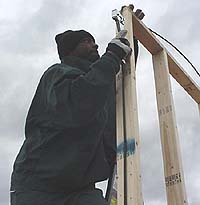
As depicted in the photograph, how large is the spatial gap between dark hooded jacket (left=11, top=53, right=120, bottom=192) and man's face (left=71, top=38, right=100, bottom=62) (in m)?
0.38

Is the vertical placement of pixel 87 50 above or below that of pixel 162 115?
above

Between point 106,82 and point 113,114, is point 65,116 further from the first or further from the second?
point 113,114

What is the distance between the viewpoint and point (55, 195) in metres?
3.31

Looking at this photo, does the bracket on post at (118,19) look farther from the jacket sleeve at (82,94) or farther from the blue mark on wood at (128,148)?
the blue mark on wood at (128,148)

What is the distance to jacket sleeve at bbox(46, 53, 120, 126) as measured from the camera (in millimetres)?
3283

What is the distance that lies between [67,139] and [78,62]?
2.38 ft

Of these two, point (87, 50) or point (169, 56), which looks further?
point (169, 56)

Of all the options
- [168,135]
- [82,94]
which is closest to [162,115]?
[168,135]

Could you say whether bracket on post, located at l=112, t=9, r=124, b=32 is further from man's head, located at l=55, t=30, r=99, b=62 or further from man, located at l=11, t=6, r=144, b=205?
man, located at l=11, t=6, r=144, b=205

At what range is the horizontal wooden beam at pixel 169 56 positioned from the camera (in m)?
4.28

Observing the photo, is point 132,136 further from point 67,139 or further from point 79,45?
point 79,45

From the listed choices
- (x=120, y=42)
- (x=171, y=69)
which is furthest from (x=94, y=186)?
(x=171, y=69)

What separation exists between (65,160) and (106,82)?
0.62m

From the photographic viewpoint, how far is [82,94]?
3275mm
